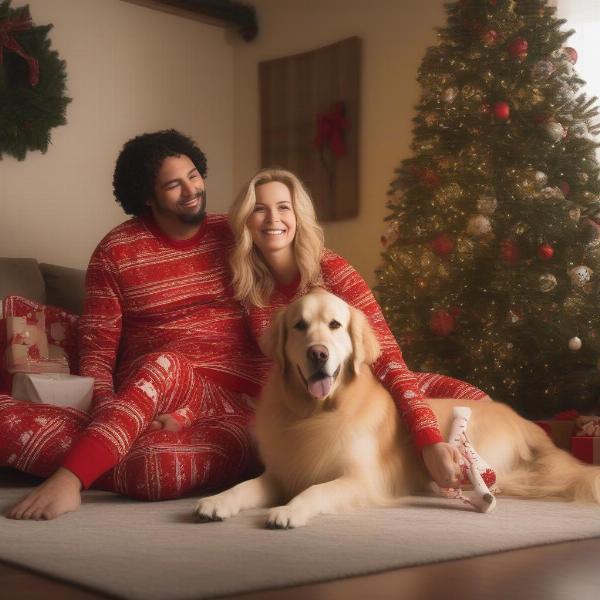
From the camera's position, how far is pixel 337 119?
520 centimetres

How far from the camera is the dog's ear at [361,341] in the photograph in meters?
2.35

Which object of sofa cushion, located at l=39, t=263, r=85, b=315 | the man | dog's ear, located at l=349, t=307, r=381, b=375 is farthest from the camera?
sofa cushion, located at l=39, t=263, r=85, b=315

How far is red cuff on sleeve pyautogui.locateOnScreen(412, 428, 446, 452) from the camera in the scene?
2.35 metres

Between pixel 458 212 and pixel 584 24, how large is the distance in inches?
46.0

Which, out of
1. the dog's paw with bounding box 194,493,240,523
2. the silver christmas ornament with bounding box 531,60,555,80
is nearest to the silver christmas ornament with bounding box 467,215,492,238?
the silver christmas ornament with bounding box 531,60,555,80

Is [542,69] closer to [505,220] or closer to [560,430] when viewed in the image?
[505,220]

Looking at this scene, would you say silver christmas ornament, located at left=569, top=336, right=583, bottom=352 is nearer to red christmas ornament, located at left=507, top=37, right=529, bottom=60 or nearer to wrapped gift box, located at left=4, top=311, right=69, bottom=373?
red christmas ornament, located at left=507, top=37, right=529, bottom=60

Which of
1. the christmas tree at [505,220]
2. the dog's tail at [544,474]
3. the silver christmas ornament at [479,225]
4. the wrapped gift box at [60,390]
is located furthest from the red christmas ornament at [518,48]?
the wrapped gift box at [60,390]

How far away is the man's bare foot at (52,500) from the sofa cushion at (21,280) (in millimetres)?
1716

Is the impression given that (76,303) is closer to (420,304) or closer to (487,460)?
(420,304)

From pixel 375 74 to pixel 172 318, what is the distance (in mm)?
2646

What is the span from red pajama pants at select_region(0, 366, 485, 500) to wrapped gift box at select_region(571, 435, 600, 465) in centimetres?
130

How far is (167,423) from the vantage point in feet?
8.67

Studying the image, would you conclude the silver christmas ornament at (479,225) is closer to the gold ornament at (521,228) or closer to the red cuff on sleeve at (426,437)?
the gold ornament at (521,228)
